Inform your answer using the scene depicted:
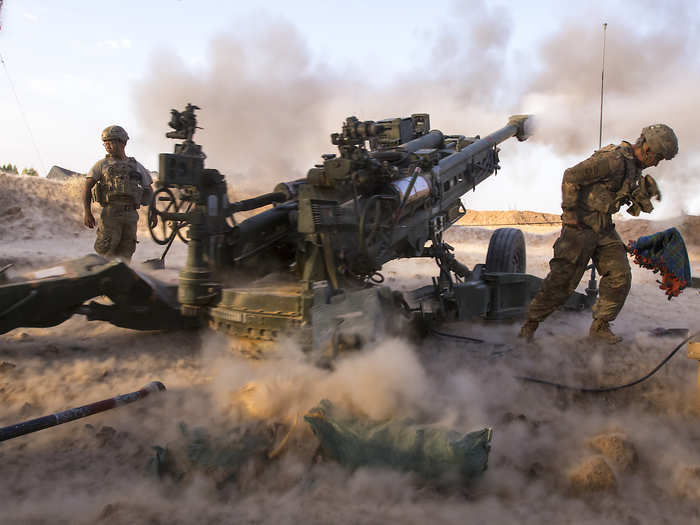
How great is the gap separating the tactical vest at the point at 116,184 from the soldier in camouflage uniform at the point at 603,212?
11.8 feet

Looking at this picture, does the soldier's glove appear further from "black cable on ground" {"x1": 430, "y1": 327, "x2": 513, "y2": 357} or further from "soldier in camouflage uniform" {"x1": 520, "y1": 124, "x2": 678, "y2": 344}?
"black cable on ground" {"x1": 430, "y1": 327, "x2": 513, "y2": 357}

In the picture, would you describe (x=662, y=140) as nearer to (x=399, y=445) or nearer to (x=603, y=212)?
(x=603, y=212)

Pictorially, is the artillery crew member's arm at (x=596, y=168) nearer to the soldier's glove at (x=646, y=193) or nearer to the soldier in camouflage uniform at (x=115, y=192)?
the soldier's glove at (x=646, y=193)

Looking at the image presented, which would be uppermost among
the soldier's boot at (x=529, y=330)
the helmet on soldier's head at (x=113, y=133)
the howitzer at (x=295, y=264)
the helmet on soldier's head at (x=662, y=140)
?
the helmet on soldier's head at (x=113, y=133)

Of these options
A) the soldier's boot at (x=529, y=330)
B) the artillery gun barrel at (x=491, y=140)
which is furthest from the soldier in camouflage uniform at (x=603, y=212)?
the artillery gun barrel at (x=491, y=140)

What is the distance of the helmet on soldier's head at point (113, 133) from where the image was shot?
201 inches

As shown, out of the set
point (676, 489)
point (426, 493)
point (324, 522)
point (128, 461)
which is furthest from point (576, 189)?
point (128, 461)

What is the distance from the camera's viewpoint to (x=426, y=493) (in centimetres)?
226

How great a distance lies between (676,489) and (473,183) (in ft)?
12.7

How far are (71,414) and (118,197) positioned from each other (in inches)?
113

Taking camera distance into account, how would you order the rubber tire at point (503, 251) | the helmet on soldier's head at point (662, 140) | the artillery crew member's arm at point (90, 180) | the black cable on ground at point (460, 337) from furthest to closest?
the rubber tire at point (503, 251) < the artillery crew member's arm at point (90, 180) < the black cable on ground at point (460, 337) < the helmet on soldier's head at point (662, 140)

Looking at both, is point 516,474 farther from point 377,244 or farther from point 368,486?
point 377,244

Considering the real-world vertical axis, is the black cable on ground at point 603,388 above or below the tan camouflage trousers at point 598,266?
below

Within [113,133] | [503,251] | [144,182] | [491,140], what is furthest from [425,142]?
[113,133]
